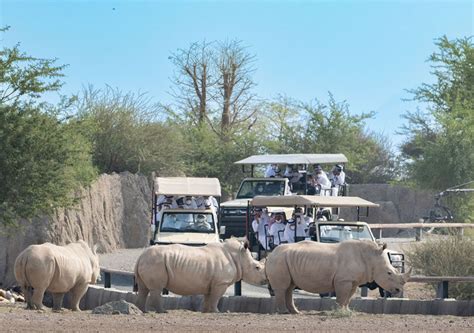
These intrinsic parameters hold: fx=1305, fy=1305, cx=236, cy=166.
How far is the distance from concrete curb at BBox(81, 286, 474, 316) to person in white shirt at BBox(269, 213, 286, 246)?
7915mm

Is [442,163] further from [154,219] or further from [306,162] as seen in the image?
[154,219]

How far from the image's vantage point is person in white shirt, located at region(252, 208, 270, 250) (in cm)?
3266

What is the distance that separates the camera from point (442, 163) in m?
→ 51.2

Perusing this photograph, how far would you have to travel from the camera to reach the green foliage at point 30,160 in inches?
1035

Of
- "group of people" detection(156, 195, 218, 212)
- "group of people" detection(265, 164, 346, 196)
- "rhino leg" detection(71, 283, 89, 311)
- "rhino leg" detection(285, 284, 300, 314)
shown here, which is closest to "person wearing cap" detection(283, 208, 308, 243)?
"group of people" detection(156, 195, 218, 212)

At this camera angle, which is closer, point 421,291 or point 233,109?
point 421,291

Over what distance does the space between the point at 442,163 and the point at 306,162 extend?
13.3 m

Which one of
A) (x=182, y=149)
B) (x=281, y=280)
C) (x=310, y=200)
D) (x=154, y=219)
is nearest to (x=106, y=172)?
(x=182, y=149)

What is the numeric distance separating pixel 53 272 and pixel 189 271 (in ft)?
7.89

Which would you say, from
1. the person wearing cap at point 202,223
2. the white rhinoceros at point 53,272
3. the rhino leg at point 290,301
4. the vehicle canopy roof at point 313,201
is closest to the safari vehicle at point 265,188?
the person wearing cap at point 202,223

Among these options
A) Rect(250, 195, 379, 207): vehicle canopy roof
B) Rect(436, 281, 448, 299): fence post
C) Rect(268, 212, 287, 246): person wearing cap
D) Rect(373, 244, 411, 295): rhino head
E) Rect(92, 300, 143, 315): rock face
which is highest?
Rect(250, 195, 379, 207): vehicle canopy roof

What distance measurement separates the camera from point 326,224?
28.8 metres

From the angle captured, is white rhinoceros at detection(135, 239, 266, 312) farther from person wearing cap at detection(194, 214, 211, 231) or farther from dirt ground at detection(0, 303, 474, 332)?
person wearing cap at detection(194, 214, 211, 231)

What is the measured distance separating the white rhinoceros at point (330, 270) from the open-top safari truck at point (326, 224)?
3497mm
